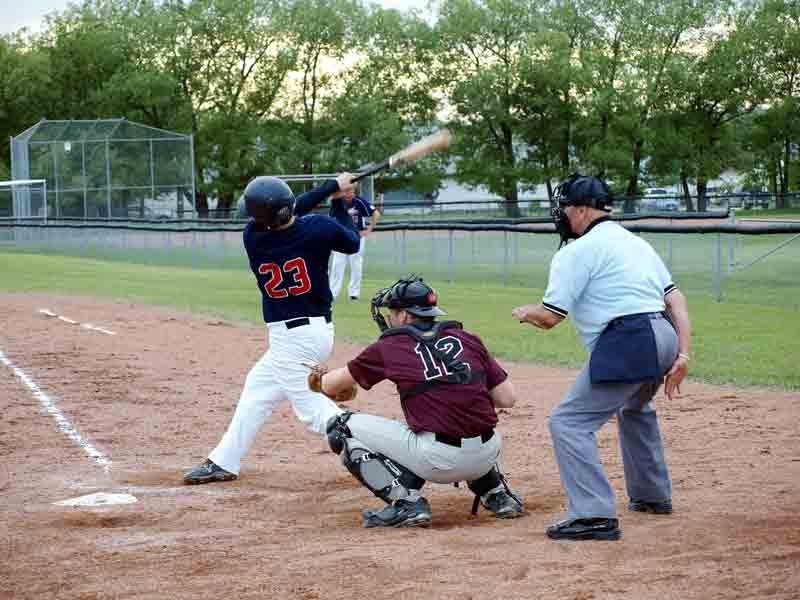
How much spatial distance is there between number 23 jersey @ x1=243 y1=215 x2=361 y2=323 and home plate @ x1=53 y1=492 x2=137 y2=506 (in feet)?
4.67

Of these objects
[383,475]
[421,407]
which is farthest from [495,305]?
[421,407]

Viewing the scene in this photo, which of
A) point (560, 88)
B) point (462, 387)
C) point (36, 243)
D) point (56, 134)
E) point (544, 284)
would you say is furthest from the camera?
point (560, 88)

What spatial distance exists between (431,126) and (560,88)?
772 centimetres

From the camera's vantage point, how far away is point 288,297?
290 inches

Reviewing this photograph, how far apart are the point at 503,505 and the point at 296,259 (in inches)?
79.1

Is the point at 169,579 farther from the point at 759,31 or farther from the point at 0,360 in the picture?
the point at 759,31

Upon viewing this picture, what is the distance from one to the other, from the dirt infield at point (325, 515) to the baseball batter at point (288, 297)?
1.67 ft

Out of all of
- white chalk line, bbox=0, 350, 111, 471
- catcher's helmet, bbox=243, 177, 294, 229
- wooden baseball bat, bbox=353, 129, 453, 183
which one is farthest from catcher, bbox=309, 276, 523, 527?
white chalk line, bbox=0, 350, 111, 471

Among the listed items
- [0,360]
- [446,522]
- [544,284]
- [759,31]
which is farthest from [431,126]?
[446,522]

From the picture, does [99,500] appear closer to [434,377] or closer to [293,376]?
[293,376]

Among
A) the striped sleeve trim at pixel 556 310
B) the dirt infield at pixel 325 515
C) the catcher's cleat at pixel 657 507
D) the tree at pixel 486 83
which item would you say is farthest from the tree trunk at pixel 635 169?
the striped sleeve trim at pixel 556 310

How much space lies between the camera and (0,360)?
44.1ft

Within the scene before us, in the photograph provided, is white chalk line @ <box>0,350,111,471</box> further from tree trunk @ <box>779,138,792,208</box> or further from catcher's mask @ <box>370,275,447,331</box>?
tree trunk @ <box>779,138,792,208</box>

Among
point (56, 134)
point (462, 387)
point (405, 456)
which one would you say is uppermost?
point (56, 134)
